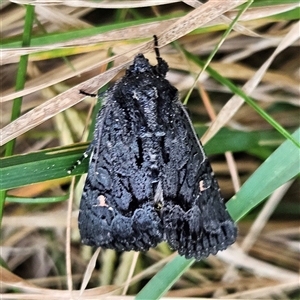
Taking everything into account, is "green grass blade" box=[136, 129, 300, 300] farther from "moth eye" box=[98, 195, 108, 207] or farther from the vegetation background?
"moth eye" box=[98, 195, 108, 207]

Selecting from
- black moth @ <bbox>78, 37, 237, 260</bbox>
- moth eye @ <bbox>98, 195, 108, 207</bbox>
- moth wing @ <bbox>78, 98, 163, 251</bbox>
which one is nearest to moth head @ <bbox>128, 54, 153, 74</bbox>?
black moth @ <bbox>78, 37, 237, 260</bbox>

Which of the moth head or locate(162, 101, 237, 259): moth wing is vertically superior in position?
the moth head

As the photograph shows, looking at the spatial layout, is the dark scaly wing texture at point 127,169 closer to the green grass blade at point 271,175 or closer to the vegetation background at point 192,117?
the vegetation background at point 192,117

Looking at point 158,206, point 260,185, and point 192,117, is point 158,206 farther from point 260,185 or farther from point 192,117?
point 192,117

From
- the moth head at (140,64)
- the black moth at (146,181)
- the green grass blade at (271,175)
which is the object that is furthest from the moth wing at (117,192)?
the green grass blade at (271,175)

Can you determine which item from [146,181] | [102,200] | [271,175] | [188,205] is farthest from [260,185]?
[102,200]

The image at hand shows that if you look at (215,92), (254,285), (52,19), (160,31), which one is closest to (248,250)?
(254,285)
